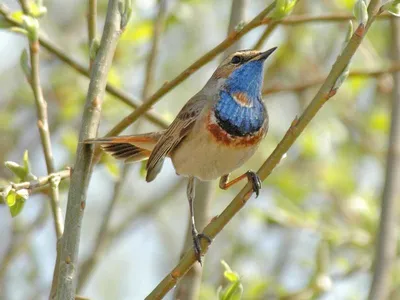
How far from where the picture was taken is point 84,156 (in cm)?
285

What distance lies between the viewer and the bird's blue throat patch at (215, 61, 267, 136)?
3.61 meters

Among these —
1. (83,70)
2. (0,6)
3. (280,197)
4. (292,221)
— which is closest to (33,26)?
(0,6)

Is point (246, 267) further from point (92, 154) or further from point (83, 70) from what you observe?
point (92, 154)

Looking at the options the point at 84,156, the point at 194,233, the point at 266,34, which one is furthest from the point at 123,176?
the point at 84,156

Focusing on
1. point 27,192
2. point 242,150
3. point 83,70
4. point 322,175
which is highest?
point 322,175

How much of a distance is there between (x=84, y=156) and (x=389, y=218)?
1.98 metres

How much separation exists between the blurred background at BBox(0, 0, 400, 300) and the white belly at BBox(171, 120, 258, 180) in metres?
1.17

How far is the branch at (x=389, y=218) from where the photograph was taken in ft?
12.9

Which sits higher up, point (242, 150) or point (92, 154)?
point (242, 150)

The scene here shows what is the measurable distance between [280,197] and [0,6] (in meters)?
3.00

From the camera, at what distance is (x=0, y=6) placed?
3.39 meters

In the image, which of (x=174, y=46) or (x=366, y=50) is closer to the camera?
(x=366, y=50)

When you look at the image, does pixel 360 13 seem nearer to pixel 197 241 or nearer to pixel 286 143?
pixel 286 143

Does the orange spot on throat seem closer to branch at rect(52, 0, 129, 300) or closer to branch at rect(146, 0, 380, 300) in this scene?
branch at rect(52, 0, 129, 300)
